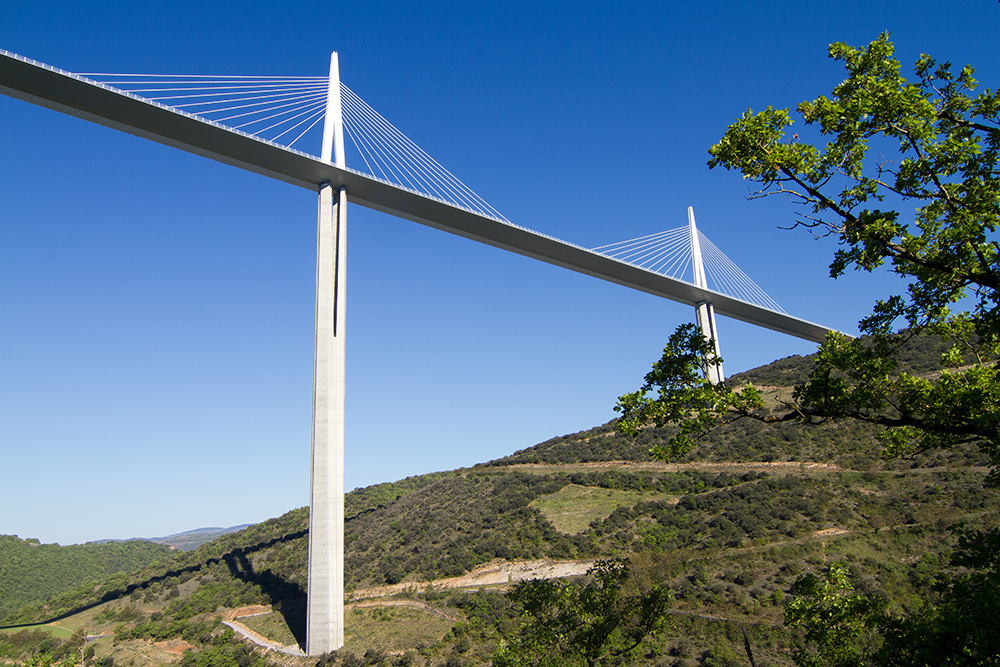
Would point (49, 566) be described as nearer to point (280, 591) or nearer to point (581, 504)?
point (280, 591)

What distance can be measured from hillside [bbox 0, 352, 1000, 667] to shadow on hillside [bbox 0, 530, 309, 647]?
0.44 feet

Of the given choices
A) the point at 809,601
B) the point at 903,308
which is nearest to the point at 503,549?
the point at 809,601

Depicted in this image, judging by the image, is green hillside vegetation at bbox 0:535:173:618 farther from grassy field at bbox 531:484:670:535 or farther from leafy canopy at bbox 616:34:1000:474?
leafy canopy at bbox 616:34:1000:474

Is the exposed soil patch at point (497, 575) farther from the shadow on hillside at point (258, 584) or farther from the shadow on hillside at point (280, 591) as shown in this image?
the shadow on hillside at point (258, 584)

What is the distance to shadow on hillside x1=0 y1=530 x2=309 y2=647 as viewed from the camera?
20.0m

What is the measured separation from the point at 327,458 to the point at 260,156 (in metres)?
8.74

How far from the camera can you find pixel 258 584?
24453 millimetres

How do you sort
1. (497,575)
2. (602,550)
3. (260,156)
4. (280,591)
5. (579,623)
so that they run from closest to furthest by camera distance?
(579,623) → (260,156) → (602,550) → (497,575) → (280,591)

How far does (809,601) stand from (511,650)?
3.54 m

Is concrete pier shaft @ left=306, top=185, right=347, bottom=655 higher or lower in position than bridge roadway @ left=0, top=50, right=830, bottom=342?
lower

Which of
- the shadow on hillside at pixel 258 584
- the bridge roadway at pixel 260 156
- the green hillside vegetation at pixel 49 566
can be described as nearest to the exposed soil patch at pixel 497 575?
the shadow on hillside at pixel 258 584

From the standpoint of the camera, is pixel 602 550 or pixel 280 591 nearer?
pixel 602 550

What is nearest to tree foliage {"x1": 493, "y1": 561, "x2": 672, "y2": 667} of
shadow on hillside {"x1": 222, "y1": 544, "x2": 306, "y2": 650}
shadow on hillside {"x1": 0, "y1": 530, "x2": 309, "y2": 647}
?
shadow on hillside {"x1": 222, "y1": 544, "x2": 306, "y2": 650}

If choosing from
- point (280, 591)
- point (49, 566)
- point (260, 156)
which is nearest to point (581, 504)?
point (280, 591)
